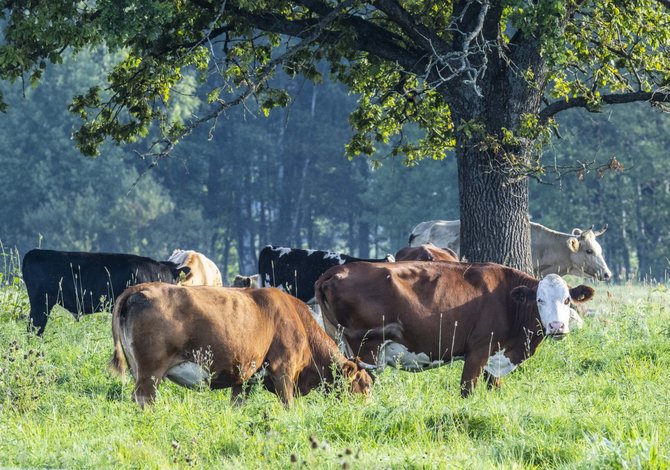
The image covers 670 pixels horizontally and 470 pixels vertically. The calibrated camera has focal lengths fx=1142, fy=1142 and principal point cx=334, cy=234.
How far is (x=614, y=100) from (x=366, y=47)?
11.2 ft

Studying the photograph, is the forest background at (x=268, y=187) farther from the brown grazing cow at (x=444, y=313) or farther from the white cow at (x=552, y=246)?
the brown grazing cow at (x=444, y=313)

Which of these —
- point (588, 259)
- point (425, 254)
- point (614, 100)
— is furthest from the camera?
point (588, 259)

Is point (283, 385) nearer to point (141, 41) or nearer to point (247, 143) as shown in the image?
point (141, 41)

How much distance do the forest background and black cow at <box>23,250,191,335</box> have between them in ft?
121

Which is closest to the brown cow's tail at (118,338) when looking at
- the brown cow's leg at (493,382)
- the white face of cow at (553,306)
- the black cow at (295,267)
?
the brown cow's leg at (493,382)

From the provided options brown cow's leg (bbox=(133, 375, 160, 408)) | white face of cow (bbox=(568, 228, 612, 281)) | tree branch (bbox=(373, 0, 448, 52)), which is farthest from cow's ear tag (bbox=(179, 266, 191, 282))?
white face of cow (bbox=(568, 228, 612, 281))

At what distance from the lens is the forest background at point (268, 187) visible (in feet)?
182

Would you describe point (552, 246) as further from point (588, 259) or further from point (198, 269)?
point (198, 269)

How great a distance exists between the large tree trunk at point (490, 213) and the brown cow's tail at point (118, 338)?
21.8 feet

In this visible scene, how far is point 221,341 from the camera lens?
9961 millimetres

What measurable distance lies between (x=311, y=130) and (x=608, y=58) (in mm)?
53760

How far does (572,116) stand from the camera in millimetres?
56688

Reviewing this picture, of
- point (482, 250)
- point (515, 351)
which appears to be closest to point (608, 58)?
point (482, 250)

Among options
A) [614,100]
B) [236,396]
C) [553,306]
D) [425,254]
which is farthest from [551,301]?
[614,100]
